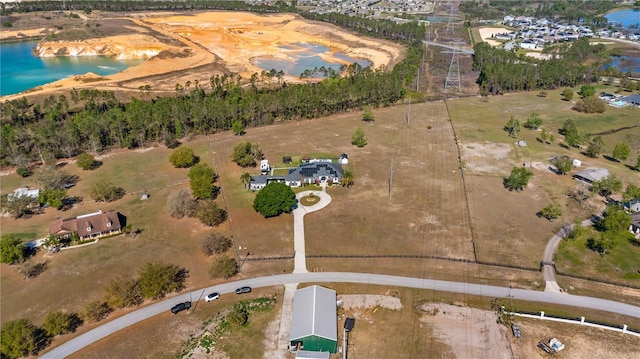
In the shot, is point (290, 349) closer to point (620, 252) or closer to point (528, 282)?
point (528, 282)

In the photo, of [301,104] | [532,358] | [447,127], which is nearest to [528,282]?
[532,358]

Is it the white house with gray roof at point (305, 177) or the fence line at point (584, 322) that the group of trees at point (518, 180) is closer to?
the white house with gray roof at point (305, 177)

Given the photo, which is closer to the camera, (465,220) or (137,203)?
(465,220)

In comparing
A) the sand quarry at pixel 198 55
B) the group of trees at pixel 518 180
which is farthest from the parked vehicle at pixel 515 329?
the sand quarry at pixel 198 55

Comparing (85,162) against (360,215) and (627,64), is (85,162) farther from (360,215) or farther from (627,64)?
(627,64)

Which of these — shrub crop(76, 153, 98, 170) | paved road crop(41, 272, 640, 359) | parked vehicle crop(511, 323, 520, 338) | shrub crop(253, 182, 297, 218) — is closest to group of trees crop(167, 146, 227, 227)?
shrub crop(253, 182, 297, 218)

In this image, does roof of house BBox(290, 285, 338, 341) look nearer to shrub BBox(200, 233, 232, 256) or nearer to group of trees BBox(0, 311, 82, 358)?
shrub BBox(200, 233, 232, 256)

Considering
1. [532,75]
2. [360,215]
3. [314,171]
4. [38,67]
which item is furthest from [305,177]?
[38,67]
